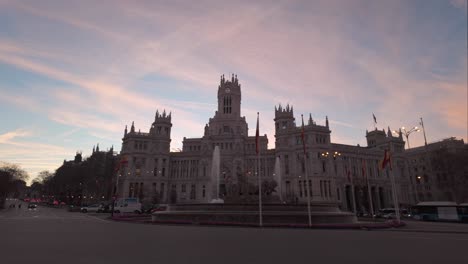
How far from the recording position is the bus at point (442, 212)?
158 feet

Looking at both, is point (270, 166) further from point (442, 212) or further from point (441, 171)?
point (442, 212)

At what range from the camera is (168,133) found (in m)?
108

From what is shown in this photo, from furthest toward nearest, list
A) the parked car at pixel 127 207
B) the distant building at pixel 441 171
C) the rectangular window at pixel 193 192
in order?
the rectangular window at pixel 193 192 < the distant building at pixel 441 171 < the parked car at pixel 127 207

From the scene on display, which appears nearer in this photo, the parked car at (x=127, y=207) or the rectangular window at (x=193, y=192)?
the parked car at (x=127, y=207)

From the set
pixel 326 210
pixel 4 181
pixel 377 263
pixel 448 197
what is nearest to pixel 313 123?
pixel 448 197

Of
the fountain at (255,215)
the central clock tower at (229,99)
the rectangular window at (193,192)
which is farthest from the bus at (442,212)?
the central clock tower at (229,99)

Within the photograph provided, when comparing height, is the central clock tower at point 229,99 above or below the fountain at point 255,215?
above

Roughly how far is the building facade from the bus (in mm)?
28651

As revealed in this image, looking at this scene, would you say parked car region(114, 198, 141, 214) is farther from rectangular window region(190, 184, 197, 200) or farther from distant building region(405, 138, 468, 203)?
distant building region(405, 138, 468, 203)

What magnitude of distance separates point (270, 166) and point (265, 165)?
171 cm

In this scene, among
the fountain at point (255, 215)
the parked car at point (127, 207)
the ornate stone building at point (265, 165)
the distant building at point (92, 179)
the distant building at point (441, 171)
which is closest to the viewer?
the fountain at point (255, 215)

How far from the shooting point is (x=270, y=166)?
9694 cm

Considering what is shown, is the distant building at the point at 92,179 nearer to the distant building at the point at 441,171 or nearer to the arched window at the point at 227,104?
the arched window at the point at 227,104

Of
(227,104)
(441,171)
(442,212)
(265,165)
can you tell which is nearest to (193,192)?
(265,165)
